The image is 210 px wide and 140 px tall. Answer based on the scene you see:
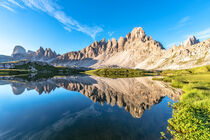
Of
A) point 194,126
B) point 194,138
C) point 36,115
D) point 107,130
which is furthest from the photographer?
point 36,115

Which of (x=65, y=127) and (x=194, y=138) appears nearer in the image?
(x=194, y=138)

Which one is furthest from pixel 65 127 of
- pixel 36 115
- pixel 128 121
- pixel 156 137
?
pixel 156 137

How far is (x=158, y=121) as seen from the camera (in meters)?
18.7

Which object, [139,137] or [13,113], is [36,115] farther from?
[139,137]

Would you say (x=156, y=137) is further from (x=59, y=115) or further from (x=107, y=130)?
(x=59, y=115)

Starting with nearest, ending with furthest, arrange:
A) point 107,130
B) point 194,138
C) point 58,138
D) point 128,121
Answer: point 194,138
point 58,138
point 107,130
point 128,121

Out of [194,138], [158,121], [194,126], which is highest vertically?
[194,126]

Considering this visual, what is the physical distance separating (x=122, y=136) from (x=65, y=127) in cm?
970

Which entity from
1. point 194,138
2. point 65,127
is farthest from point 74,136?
point 194,138

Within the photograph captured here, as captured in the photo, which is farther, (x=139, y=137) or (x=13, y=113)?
(x=13, y=113)

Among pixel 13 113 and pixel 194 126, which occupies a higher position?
pixel 194 126

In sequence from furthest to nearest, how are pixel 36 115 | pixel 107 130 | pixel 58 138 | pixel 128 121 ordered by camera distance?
pixel 36 115 → pixel 128 121 → pixel 107 130 → pixel 58 138

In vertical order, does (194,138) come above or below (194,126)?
below

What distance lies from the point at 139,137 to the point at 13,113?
27.4 metres
